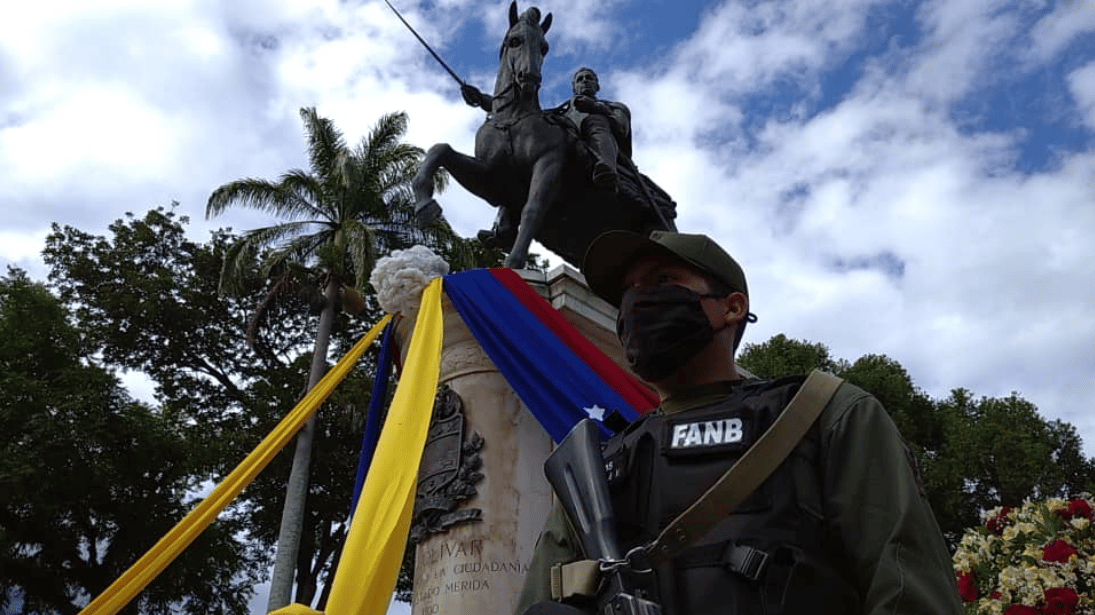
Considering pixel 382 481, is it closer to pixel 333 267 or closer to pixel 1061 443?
pixel 333 267

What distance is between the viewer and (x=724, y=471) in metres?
2.12

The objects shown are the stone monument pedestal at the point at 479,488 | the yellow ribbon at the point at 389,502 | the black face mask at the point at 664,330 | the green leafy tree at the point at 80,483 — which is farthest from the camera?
the green leafy tree at the point at 80,483

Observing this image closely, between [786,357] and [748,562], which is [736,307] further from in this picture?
[786,357]

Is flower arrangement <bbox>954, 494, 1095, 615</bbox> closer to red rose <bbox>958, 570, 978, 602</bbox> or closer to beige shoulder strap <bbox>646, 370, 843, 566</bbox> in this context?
red rose <bbox>958, 570, 978, 602</bbox>

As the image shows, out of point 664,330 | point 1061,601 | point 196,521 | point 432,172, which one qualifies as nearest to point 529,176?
point 432,172

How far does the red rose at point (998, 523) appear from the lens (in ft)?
21.2

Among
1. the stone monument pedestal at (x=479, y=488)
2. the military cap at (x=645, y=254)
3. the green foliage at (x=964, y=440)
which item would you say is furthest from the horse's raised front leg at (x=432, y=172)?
the green foliage at (x=964, y=440)

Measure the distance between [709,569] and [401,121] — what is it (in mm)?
20640

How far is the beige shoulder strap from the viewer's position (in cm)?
201

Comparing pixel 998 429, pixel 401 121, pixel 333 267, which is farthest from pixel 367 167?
pixel 998 429

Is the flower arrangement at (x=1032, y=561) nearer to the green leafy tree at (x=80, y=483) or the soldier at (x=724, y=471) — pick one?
the soldier at (x=724, y=471)

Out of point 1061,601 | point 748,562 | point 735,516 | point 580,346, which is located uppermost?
point 580,346

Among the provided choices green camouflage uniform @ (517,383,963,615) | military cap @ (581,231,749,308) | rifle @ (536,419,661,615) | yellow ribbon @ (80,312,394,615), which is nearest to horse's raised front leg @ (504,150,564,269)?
yellow ribbon @ (80,312,394,615)

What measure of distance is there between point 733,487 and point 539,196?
5.10 meters
